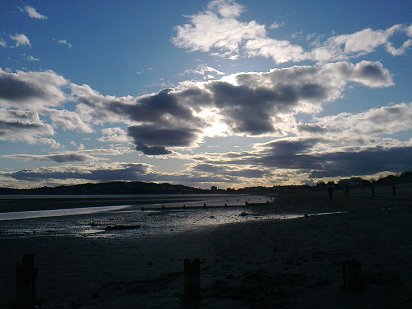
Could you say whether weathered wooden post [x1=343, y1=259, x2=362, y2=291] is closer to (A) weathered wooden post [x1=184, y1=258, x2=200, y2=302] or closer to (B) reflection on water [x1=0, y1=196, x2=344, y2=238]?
(A) weathered wooden post [x1=184, y1=258, x2=200, y2=302]

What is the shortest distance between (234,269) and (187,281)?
3.63 metres

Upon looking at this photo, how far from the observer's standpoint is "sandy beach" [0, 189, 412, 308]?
864 centimetres

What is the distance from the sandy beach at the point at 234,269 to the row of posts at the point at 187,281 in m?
0.24

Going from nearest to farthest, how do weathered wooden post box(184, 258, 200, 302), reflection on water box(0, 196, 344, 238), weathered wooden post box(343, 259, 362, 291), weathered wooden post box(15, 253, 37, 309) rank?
1. weathered wooden post box(15, 253, 37, 309)
2. weathered wooden post box(343, 259, 362, 291)
3. weathered wooden post box(184, 258, 200, 302)
4. reflection on water box(0, 196, 344, 238)

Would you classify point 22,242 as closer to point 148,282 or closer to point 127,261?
point 127,261

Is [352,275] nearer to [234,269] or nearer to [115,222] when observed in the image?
[234,269]

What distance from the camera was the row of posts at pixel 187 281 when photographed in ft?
27.8

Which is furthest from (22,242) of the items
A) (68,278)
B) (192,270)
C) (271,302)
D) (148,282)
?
(271,302)

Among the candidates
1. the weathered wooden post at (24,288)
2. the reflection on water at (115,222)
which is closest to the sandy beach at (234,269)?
the weathered wooden post at (24,288)

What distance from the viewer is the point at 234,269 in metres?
12.0

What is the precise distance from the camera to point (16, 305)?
843 cm

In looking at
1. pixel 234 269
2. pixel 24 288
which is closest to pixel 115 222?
pixel 234 269

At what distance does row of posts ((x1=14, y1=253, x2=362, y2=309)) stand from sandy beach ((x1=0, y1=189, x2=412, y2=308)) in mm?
237

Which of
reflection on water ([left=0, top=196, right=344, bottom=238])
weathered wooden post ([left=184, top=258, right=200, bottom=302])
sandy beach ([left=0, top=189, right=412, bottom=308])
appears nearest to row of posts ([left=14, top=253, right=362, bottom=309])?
weathered wooden post ([left=184, top=258, right=200, bottom=302])
